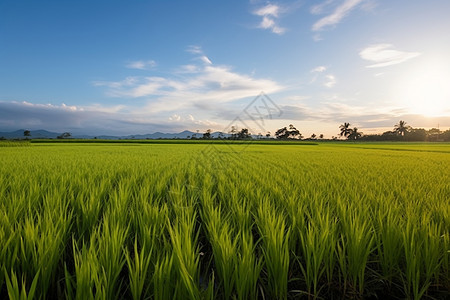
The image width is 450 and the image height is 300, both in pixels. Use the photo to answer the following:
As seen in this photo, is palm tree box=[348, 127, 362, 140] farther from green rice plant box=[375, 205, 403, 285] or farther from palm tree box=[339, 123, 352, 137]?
green rice plant box=[375, 205, 403, 285]

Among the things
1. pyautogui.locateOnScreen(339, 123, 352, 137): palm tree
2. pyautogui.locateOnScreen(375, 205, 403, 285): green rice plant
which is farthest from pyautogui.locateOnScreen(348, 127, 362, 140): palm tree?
pyautogui.locateOnScreen(375, 205, 403, 285): green rice plant

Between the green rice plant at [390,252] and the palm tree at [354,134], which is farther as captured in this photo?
the palm tree at [354,134]

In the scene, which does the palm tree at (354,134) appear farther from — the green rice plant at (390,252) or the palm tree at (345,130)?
the green rice plant at (390,252)

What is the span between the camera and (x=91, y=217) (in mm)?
2078

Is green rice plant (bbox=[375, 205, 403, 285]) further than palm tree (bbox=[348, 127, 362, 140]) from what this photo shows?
No

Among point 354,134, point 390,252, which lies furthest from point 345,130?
point 390,252

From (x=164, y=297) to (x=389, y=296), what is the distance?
1363 millimetres

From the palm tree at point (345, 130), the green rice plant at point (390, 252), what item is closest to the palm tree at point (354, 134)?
the palm tree at point (345, 130)

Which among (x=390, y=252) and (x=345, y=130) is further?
(x=345, y=130)

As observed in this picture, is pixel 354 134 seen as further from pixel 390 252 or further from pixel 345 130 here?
pixel 390 252

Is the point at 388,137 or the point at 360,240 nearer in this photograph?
the point at 360,240

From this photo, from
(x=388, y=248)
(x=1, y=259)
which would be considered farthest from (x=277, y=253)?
(x=1, y=259)

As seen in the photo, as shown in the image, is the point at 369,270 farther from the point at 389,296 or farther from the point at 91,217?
the point at 91,217

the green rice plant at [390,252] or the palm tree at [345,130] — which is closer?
the green rice plant at [390,252]
